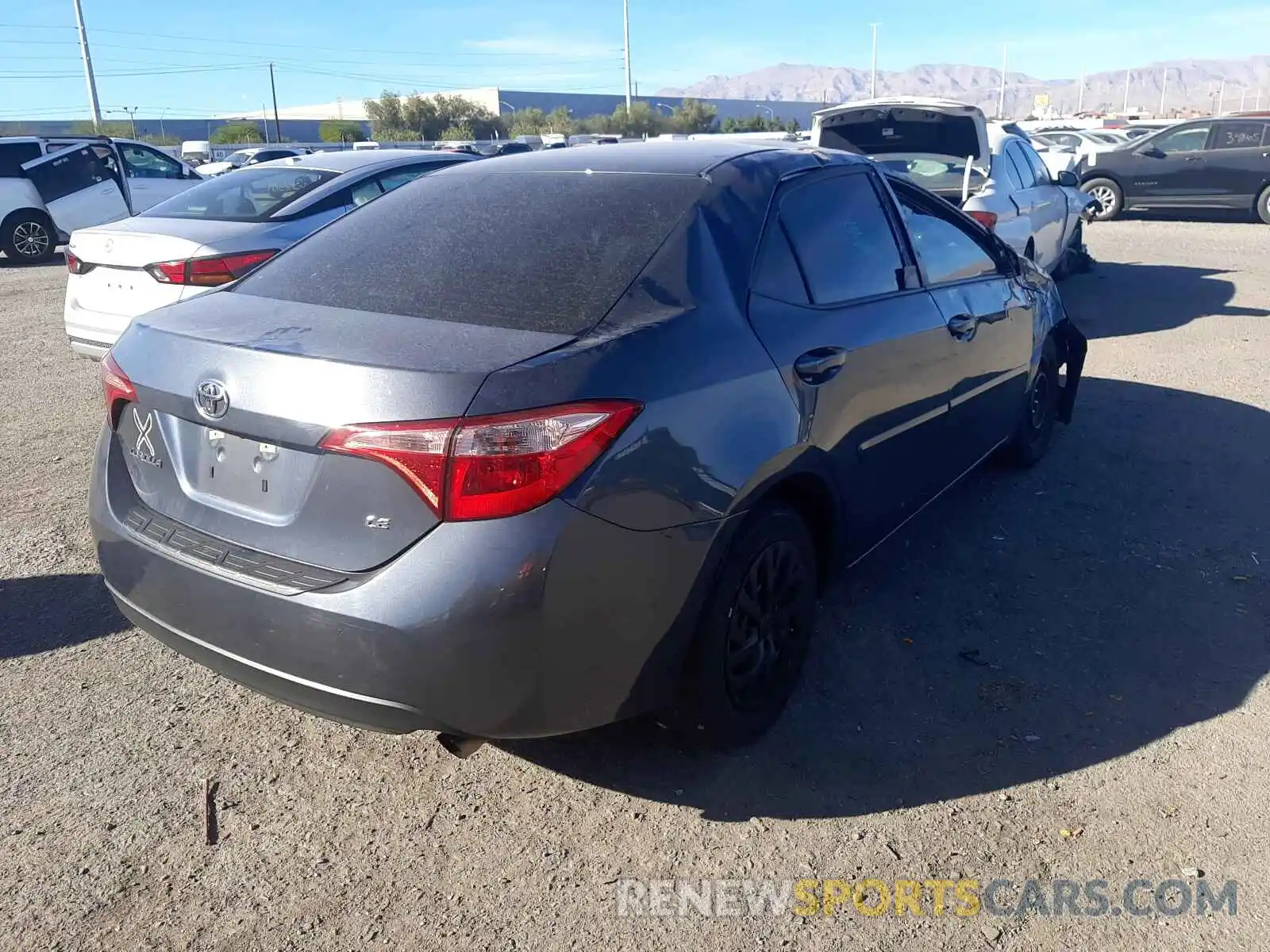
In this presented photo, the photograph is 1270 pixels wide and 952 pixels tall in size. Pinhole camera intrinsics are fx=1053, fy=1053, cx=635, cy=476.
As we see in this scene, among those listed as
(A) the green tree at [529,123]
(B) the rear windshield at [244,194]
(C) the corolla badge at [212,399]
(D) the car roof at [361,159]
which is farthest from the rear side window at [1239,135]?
(A) the green tree at [529,123]

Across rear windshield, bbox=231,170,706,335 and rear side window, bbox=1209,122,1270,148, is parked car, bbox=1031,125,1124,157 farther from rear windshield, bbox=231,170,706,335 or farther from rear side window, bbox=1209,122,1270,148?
rear windshield, bbox=231,170,706,335

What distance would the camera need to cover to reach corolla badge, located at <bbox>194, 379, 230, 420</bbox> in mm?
2564

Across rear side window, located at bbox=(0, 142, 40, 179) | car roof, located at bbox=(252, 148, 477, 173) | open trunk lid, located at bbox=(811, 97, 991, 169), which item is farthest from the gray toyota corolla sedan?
rear side window, located at bbox=(0, 142, 40, 179)

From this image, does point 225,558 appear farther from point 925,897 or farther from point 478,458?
point 925,897

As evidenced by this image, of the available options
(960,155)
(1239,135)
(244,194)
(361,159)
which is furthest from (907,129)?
(1239,135)

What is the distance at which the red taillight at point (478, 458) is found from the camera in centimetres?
232

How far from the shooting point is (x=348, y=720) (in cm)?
252

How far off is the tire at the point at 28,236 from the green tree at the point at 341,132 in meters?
43.4

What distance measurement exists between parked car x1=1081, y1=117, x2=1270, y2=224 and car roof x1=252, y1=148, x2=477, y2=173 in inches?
571

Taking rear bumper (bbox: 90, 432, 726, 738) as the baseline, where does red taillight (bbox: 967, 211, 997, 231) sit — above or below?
above

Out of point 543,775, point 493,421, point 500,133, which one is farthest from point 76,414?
point 500,133

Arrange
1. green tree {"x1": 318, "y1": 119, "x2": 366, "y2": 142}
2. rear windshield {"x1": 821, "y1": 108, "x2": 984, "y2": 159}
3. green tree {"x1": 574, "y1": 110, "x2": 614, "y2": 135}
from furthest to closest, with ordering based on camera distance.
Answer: green tree {"x1": 574, "y1": 110, "x2": 614, "y2": 135} < green tree {"x1": 318, "y1": 119, "x2": 366, "y2": 142} < rear windshield {"x1": 821, "y1": 108, "x2": 984, "y2": 159}

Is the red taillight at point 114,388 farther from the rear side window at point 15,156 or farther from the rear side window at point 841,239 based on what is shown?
the rear side window at point 15,156

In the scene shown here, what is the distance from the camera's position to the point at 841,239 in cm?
364
